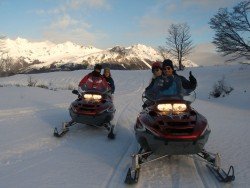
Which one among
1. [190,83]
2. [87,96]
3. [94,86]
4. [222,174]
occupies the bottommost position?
[222,174]

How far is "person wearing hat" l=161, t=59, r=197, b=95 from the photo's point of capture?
7.78m

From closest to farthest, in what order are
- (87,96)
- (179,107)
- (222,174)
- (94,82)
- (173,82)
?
(222,174) < (179,107) < (173,82) < (87,96) < (94,82)

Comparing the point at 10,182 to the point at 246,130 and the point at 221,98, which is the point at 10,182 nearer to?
the point at 246,130

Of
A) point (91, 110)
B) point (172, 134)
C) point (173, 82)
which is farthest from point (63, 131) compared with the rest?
point (172, 134)

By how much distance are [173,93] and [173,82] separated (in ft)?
0.80

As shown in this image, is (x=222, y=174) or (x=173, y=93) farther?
(x=173, y=93)

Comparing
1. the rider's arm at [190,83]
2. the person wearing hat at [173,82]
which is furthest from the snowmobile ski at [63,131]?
the rider's arm at [190,83]

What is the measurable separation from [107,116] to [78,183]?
416 cm

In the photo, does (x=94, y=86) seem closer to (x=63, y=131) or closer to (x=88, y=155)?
(x=63, y=131)

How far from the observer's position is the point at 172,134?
21.7 ft

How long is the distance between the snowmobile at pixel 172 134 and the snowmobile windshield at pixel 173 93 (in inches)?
5.9

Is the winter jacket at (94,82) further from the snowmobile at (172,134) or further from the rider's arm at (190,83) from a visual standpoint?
the snowmobile at (172,134)

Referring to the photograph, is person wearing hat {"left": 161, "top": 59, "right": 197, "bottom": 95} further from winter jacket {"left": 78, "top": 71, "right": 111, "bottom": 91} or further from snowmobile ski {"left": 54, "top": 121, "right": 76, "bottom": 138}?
snowmobile ski {"left": 54, "top": 121, "right": 76, "bottom": 138}

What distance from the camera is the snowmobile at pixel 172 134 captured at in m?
6.59
